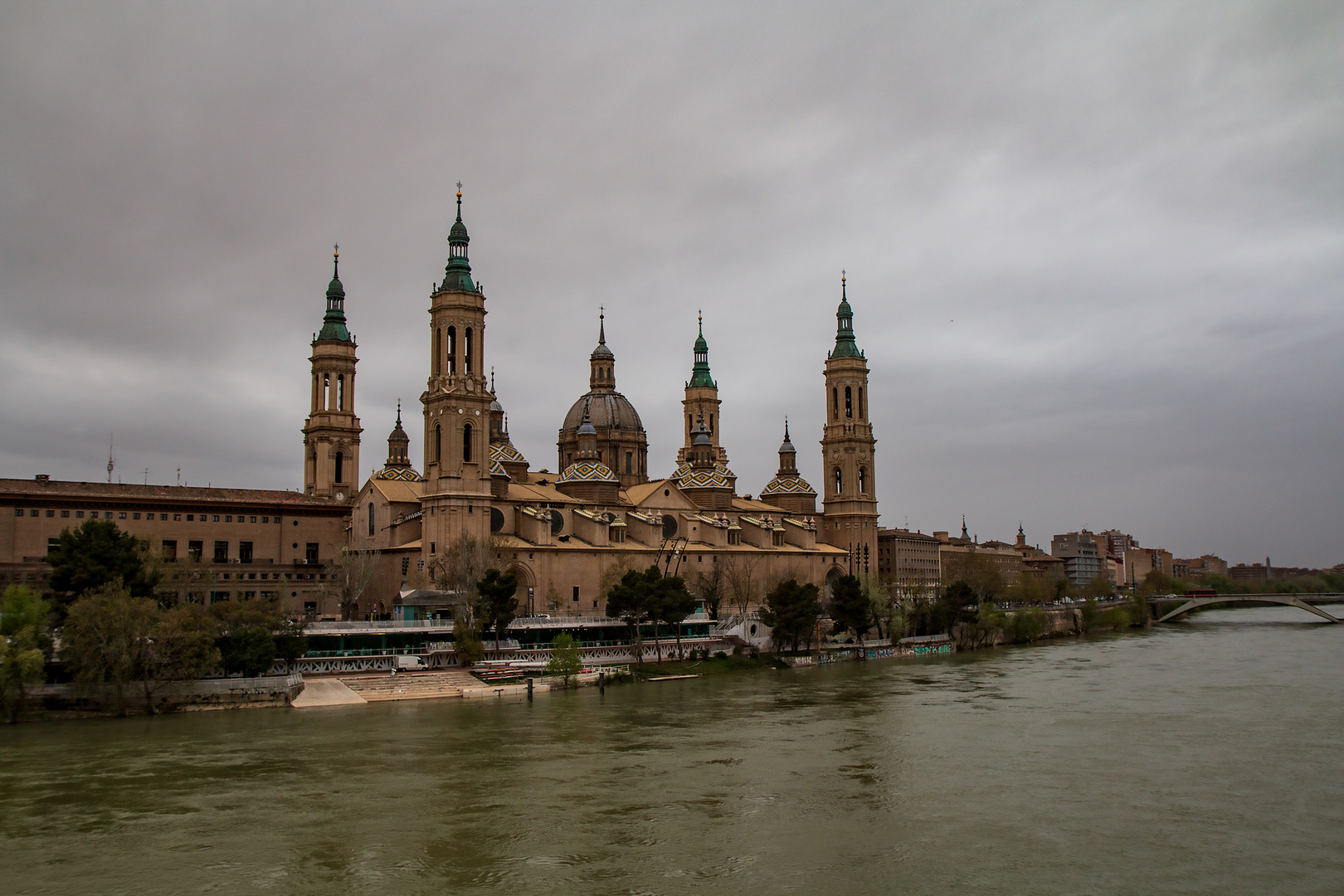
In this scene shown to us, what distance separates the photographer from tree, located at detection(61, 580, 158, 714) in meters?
40.0

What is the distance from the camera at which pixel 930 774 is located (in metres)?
31.1

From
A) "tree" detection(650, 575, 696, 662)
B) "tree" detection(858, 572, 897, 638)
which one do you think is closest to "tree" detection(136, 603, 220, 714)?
"tree" detection(650, 575, 696, 662)

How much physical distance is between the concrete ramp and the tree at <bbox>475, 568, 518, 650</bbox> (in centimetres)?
808

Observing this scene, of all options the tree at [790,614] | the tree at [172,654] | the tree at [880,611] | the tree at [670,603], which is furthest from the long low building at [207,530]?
the tree at [880,611]

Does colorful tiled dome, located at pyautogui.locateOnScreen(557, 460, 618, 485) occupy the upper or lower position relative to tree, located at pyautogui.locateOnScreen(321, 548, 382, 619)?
upper

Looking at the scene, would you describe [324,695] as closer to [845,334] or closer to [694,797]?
[694,797]

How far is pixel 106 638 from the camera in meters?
40.1

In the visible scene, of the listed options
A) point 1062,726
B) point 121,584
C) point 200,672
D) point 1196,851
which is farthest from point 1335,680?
point 121,584

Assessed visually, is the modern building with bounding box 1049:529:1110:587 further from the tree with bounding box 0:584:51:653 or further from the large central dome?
the tree with bounding box 0:584:51:653

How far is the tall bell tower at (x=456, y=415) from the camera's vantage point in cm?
6469

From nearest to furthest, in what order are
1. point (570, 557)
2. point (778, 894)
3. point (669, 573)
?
point (778, 894) < point (570, 557) < point (669, 573)

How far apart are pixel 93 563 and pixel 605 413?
173 ft

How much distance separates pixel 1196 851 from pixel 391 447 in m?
79.2

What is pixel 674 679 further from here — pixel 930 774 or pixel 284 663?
pixel 930 774
